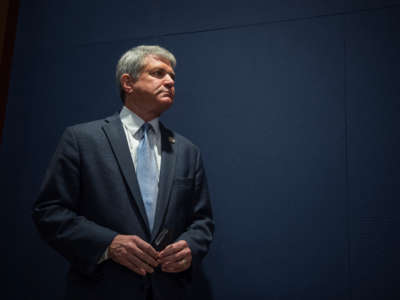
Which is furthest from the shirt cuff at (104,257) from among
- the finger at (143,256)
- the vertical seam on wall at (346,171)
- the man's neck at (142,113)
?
the vertical seam on wall at (346,171)

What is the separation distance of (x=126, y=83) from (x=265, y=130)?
818mm

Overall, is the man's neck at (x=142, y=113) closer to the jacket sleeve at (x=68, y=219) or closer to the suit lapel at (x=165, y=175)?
the suit lapel at (x=165, y=175)

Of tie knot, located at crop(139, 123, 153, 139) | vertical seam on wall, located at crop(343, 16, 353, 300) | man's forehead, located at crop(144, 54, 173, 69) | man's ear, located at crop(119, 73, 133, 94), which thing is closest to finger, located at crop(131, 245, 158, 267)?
tie knot, located at crop(139, 123, 153, 139)

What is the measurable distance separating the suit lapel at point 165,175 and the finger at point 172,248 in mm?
87

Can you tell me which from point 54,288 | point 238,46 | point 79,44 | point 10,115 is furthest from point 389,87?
point 10,115

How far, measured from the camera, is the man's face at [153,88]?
1.81 m

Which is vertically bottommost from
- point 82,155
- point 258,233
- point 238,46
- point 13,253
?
point 13,253

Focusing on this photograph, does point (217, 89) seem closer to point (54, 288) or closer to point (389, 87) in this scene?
point (389, 87)

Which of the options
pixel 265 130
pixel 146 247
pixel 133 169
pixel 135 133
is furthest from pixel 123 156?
pixel 265 130

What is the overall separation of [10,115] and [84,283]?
62.6 inches

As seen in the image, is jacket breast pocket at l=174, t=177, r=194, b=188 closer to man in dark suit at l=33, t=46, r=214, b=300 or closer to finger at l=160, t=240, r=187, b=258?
man in dark suit at l=33, t=46, r=214, b=300

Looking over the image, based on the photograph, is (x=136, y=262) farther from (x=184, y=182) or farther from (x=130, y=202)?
(x=184, y=182)

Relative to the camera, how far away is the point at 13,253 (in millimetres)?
2393

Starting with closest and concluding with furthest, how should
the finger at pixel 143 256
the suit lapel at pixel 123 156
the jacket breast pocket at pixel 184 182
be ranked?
the finger at pixel 143 256
the suit lapel at pixel 123 156
the jacket breast pocket at pixel 184 182
